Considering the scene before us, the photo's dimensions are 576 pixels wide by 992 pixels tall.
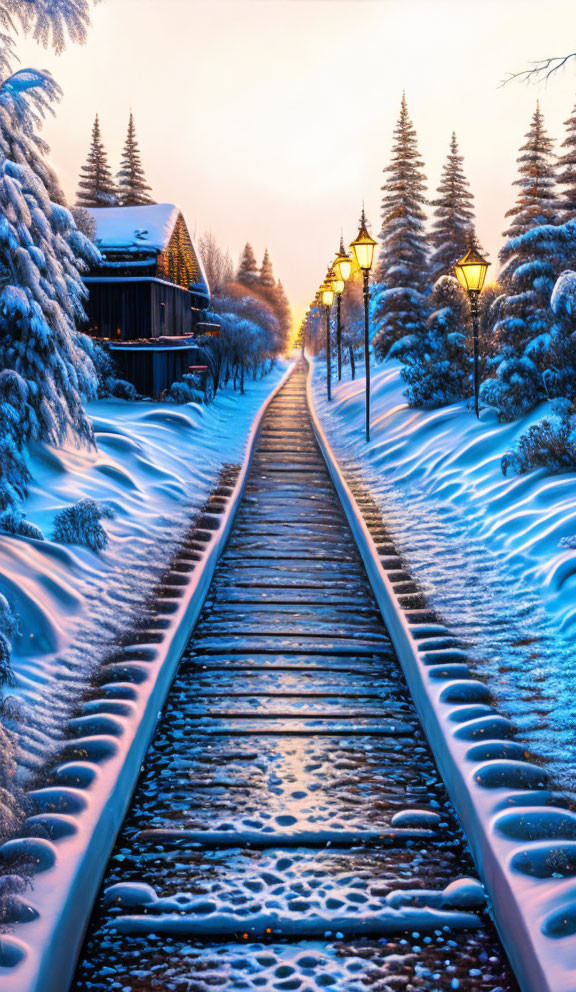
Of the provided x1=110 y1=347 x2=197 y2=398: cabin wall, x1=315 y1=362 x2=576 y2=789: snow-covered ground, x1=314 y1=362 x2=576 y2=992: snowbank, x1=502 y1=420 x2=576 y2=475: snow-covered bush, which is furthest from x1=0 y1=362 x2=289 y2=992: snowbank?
x1=110 y1=347 x2=197 y2=398: cabin wall

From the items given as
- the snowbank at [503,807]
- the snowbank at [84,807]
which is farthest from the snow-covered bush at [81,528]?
the snowbank at [503,807]

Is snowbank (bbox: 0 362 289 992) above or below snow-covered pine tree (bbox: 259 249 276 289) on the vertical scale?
below

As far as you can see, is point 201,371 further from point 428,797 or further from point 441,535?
point 428,797

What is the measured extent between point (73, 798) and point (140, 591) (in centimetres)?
355

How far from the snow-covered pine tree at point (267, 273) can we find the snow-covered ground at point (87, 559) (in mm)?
79233

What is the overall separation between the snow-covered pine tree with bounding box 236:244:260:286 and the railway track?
82.6 meters

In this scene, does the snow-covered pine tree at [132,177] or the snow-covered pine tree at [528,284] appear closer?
the snow-covered pine tree at [528,284]

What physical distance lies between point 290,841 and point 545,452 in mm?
6666

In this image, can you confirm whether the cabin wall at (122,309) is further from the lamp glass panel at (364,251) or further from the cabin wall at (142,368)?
the lamp glass panel at (364,251)

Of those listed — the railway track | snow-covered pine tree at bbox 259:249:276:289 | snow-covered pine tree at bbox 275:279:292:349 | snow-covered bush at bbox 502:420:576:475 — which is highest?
snow-covered pine tree at bbox 259:249:276:289

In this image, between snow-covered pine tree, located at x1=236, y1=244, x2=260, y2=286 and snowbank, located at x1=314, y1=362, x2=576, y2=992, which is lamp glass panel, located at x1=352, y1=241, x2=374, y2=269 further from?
snow-covered pine tree, located at x1=236, y1=244, x2=260, y2=286

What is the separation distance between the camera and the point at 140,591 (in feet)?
24.3

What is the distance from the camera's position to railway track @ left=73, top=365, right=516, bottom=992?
322 cm

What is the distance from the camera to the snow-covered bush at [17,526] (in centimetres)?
747
